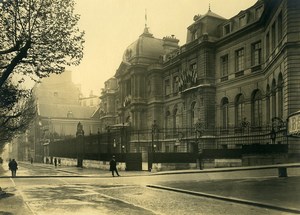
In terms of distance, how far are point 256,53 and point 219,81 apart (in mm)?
6481

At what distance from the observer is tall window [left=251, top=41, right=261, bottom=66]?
36.7 m

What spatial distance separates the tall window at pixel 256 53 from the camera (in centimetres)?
3672

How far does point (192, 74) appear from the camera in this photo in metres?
45.5

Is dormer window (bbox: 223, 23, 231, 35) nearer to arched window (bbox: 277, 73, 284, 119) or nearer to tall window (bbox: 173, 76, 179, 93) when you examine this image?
tall window (bbox: 173, 76, 179, 93)

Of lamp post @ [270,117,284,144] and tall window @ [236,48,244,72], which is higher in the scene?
tall window @ [236,48,244,72]

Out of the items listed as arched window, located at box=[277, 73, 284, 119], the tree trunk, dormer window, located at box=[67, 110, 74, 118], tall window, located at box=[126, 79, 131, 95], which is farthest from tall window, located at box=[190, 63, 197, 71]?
dormer window, located at box=[67, 110, 74, 118]

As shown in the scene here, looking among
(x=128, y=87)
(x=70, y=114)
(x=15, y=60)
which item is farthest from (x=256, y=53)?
(x=70, y=114)

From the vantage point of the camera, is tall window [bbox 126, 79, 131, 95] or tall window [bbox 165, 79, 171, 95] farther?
tall window [bbox 126, 79, 131, 95]

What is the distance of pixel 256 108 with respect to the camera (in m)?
36.6

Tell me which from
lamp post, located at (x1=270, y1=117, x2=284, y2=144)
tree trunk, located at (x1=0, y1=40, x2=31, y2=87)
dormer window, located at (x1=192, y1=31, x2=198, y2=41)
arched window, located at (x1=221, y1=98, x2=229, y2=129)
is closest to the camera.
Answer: tree trunk, located at (x1=0, y1=40, x2=31, y2=87)

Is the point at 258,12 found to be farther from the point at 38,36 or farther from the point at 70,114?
the point at 70,114

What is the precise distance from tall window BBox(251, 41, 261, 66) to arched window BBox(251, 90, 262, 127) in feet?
8.95

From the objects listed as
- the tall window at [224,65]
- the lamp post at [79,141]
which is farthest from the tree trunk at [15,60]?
the tall window at [224,65]

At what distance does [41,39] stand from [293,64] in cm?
1652
